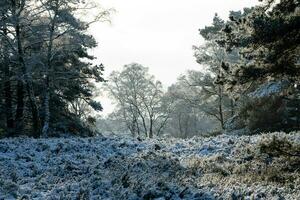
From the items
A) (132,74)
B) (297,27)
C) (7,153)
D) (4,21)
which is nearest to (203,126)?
(132,74)

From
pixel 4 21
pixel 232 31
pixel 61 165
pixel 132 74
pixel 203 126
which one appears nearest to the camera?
pixel 232 31

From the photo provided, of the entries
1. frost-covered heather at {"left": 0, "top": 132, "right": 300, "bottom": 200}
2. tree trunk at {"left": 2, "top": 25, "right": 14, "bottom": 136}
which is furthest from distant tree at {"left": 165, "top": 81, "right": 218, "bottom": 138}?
frost-covered heather at {"left": 0, "top": 132, "right": 300, "bottom": 200}

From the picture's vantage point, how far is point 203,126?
309 feet

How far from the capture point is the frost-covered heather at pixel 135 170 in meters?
12.7

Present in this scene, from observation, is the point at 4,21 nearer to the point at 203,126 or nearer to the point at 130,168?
the point at 130,168

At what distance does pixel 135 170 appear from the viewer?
15906mm

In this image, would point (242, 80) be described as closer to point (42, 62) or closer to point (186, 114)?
point (42, 62)

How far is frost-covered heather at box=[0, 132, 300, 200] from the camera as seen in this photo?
1270 cm

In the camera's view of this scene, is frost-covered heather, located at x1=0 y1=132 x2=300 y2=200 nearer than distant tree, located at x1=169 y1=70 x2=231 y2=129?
Yes

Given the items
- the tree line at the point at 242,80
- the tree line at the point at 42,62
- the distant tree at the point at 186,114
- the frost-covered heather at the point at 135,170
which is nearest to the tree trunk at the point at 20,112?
the tree line at the point at 42,62

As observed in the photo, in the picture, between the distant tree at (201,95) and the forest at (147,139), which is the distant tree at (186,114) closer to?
the distant tree at (201,95)

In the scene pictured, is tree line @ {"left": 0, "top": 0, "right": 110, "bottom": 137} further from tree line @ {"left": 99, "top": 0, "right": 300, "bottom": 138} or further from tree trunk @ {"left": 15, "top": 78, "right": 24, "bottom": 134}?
tree line @ {"left": 99, "top": 0, "right": 300, "bottom": 138}

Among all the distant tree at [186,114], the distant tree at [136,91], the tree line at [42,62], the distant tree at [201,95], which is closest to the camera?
the tree line at [42,62]

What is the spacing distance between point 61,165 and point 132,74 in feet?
164
